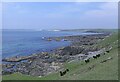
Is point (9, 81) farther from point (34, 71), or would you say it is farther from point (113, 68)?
point (34, 71)

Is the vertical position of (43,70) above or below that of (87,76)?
below

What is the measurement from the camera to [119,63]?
1344 inches

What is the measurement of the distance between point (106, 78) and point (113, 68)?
390 centimetres

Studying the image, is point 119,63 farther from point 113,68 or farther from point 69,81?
point 69,81

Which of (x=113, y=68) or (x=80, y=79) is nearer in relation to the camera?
(x=80, y=79)

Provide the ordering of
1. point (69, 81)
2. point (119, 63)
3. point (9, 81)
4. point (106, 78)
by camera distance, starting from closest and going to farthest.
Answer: point (106, 78)
point (69, 81)
point (119, 63)
point (9, 81)

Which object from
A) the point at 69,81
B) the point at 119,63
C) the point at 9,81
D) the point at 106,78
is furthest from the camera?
the point at 9,81

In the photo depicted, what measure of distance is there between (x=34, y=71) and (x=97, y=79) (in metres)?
29.0

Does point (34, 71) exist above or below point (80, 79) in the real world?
below

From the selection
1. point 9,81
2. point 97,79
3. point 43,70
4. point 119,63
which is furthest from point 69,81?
point 43,70

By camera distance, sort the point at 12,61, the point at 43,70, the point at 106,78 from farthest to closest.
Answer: the point at 12,61 → the point at 43,70 → the point at 106,78

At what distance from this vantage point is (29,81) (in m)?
36.2

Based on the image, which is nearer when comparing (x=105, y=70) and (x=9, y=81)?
(x=105, y=70)

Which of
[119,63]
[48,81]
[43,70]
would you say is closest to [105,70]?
[119,63]
